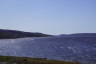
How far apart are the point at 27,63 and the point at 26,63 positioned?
147 mm

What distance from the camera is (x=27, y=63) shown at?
33906mm

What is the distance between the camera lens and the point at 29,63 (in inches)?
1342

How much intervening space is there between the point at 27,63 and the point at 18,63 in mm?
1548

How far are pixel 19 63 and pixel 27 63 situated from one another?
4.84 ft

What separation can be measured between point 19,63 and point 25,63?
1164 millimetres

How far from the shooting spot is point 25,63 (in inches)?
1328

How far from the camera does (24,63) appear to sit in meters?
33.6

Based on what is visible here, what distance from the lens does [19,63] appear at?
32812 mm

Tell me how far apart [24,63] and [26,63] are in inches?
14.9

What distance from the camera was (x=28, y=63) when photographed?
34.0 m

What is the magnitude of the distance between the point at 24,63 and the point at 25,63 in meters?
0.20

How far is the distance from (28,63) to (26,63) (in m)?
0.32

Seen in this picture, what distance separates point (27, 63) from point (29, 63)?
324 mm

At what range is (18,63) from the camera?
32844 millimetres
